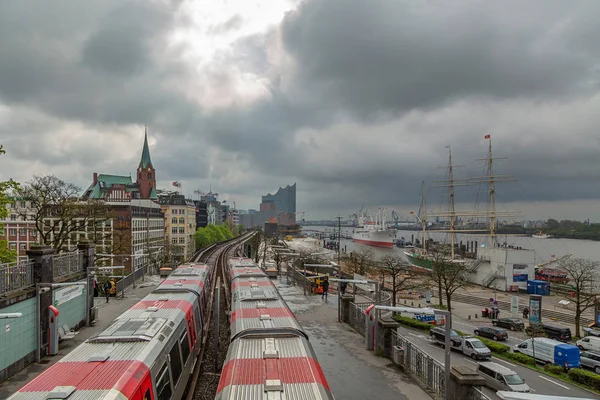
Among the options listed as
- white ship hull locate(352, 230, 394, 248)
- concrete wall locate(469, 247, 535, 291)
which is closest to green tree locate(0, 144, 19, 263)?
concrete wall locate(469, 247, 535, 291)

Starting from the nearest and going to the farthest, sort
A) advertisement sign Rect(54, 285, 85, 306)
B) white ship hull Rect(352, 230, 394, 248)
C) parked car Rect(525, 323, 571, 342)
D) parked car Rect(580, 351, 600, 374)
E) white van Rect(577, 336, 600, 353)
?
advertisement sign Rect(54, 285, 85, 306), parked car Rect(580, 351, 600, 374), white van Rect(577, 336, 600, 353), parked car Rect(525, 323, 571, 342), white ship hull Rect(352, 230, 394, 248)

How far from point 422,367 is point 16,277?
16742 mm

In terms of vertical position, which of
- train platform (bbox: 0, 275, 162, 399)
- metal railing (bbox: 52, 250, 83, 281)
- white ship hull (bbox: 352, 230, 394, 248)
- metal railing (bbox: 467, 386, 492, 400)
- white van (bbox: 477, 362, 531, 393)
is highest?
metal railing (bbox: 52, 250, 83, 281)

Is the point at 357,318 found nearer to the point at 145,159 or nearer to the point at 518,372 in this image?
the point at 518,372

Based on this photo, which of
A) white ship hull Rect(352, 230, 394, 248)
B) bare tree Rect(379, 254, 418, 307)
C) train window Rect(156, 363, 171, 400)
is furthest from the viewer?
white ship hull Rect(352, 230, 394, 248)

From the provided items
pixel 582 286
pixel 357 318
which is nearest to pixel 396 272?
pixel 582 286

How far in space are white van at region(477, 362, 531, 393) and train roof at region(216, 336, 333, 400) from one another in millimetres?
15600

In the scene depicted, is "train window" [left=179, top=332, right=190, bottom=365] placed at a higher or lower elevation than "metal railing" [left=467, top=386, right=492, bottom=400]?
higher

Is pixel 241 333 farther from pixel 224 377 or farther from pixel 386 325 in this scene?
pixel 386 325

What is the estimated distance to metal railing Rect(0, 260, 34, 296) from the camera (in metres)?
14.8

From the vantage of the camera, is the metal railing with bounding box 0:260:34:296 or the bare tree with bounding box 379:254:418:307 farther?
the bare tree with bounding box 379:254:418:307

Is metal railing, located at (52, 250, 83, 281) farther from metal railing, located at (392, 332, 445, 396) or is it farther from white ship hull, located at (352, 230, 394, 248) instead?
white ship hull, located at (352, 230, 394, 248)

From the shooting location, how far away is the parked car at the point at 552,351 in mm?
26500

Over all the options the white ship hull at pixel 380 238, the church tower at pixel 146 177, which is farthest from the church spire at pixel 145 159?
the white ship hull at pixel 380 238
